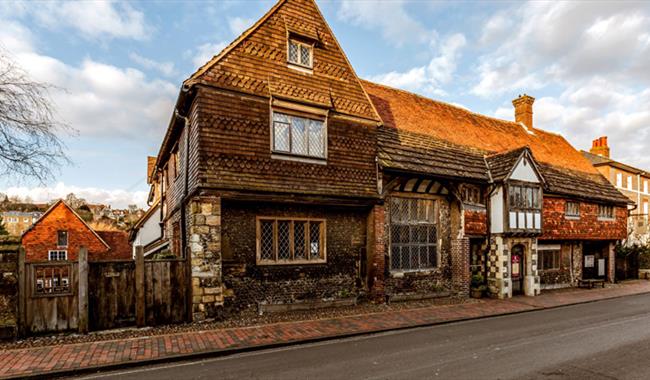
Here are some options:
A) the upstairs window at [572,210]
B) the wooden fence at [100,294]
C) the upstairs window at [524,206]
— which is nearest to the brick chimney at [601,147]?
the upstairs window at [572,210]

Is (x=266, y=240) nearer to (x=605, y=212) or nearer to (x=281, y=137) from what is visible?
(x=281, y=137)

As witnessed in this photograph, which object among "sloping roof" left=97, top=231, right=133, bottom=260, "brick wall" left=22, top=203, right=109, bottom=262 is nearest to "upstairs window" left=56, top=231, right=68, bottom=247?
"brick wall" left=22, top=203, right=109, bottom=262

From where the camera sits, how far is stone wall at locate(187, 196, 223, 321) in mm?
10148

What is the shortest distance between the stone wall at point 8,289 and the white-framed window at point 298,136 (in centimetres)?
674

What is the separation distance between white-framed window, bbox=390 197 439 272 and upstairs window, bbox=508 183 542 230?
11.5 ft

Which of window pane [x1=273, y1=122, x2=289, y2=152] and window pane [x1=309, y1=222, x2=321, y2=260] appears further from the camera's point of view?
window pane [x1=309, y1=222, x2=321, y2=260]

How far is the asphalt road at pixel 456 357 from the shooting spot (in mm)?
6586

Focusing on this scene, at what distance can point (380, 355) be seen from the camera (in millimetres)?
7695

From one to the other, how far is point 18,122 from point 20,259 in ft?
10.8

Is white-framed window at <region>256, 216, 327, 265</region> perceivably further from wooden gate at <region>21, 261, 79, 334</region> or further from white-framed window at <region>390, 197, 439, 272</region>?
wooden gate at <region>21, 261, 79, 334</region>

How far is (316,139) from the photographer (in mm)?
12359

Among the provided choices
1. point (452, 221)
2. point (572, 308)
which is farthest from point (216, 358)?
point (572, 308)

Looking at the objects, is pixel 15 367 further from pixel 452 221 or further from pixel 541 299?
pixel 541 299

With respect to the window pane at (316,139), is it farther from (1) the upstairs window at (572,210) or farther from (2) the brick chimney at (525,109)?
(2) the brick chimney at (525,109)
